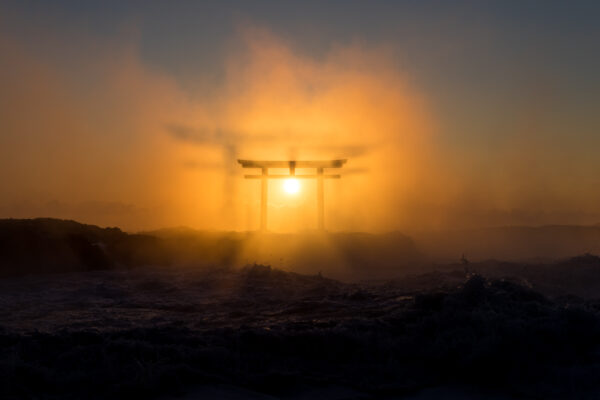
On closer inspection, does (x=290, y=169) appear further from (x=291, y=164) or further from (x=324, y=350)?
(x=324, y=350)

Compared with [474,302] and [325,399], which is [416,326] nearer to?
[474,302]

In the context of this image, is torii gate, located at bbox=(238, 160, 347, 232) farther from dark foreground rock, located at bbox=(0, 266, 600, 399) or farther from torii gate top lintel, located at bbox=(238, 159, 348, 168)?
dark foreground rock, located at bbox=(0, 266, 600, 399)

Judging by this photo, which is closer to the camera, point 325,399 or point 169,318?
point 325,399

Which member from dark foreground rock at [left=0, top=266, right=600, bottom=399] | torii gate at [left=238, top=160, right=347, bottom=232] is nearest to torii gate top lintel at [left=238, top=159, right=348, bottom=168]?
torii gate at [left=238, top=160, right=347, bottom=232]

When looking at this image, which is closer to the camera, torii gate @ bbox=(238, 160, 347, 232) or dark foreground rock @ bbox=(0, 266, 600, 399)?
dark foreground rock @ bbox=(0, 266, 600, 399)

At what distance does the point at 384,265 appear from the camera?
2541 centimetres

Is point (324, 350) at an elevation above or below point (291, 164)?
below

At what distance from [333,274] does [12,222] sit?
35.7ft

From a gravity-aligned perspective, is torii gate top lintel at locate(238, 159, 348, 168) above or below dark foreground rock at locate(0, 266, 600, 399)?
above

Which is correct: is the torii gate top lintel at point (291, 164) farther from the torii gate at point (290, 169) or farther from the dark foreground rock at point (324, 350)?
the dark foreground rock at point (324, 350)

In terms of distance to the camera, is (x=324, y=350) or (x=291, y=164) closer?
(x=324, y=350)

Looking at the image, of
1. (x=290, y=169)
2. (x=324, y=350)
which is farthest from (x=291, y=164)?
(x=324, y=350)

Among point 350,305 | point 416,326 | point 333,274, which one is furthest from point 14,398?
point 333,274

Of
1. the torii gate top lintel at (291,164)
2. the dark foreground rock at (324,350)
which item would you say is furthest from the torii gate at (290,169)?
the dark foreground rock at (324,350)
